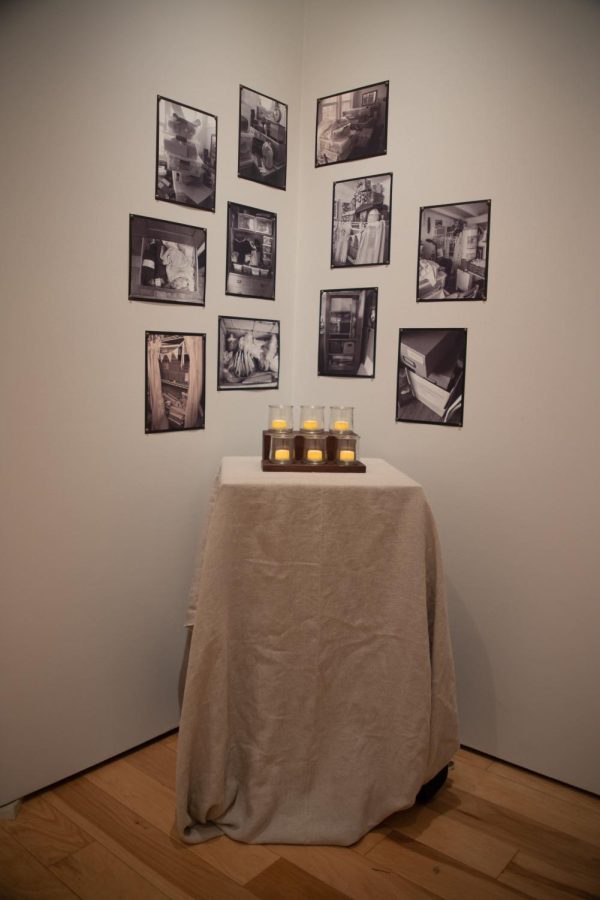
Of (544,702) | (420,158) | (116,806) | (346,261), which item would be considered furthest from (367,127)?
(116,806)

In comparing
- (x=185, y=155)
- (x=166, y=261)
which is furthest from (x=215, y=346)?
(x=185, y=155)

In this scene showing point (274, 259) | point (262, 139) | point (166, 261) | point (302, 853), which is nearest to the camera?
point (302, 853)

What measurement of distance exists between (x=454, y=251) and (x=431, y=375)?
0.40 m

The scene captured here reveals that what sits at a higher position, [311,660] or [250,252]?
[250,252]

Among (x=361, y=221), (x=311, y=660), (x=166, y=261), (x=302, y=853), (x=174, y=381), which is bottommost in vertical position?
(x=302, y=853)

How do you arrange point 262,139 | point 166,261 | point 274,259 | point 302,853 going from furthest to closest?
point 274,259 → point 262,139 → point 166,261 → point 302,853

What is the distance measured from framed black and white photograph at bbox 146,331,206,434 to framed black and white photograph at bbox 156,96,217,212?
0.43 m

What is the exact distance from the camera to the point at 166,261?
234cm

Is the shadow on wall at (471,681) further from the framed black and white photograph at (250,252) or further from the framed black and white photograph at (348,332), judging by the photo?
the framed black and white photograph at (250,252)

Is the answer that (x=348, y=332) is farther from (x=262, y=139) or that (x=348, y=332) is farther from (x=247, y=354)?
(x=262, y=139)

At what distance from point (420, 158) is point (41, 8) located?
119 cm

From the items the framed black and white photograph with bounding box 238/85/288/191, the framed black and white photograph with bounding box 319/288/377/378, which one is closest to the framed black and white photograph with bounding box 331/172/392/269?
the framed black and white photograph with bounding box 319/288/377/378

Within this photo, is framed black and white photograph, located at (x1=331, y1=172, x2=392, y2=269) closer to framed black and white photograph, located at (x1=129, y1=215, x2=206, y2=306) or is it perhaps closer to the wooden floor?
framed black and white photograph, located at (x1=129, y1=215, x2=206, y2=306)

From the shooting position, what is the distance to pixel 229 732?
205 cm
